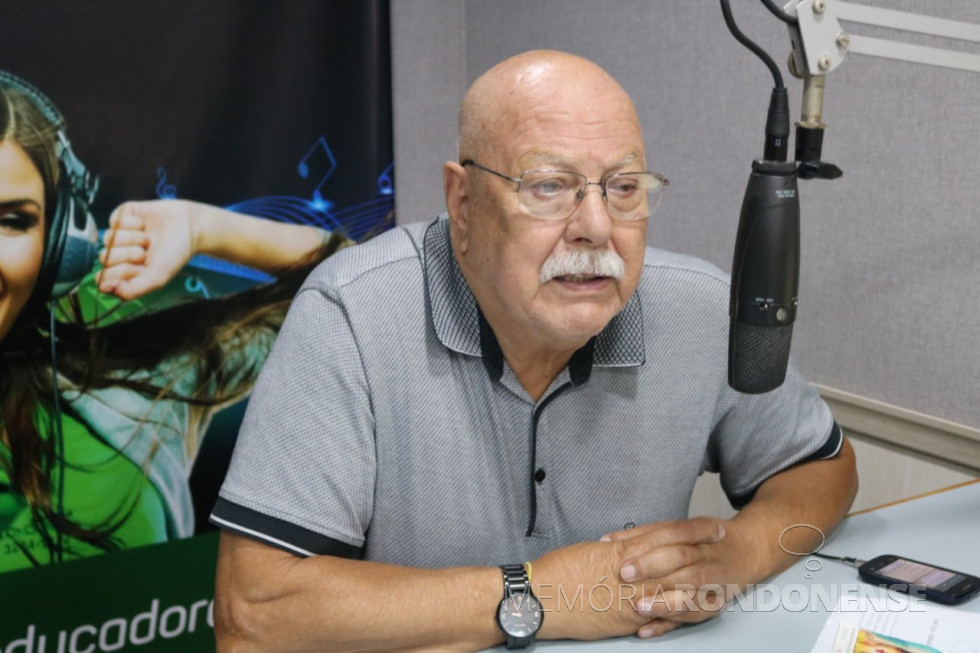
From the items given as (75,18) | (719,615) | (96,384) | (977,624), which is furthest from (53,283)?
(977,624)

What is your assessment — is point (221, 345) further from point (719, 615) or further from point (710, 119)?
point (719, 615)

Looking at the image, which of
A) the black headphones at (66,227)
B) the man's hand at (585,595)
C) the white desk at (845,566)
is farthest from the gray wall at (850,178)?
the black headphones at (66,227)

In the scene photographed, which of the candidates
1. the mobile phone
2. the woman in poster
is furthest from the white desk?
the woman in poster

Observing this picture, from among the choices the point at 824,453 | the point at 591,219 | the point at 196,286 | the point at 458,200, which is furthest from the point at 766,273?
the point at 196,286

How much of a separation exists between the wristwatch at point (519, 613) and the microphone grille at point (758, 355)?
0.34 meters

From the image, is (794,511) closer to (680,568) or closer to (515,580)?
(680,568)

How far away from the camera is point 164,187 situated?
7.79ft

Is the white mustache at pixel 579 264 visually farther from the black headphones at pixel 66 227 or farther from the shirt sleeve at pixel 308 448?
the black headphones at pixel 66 227

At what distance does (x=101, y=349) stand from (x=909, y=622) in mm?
A: 1835

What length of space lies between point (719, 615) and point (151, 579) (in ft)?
5.52

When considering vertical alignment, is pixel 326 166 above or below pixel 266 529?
above

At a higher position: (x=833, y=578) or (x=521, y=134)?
(x=521, y=134)

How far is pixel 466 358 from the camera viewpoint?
1.36m

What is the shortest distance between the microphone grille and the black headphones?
173cm
